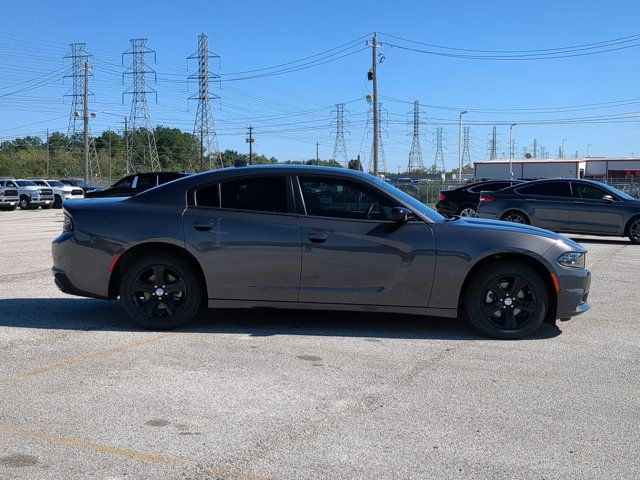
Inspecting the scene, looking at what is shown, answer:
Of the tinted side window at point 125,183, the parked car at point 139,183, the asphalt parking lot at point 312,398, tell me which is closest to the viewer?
the asphalt parking lot at point 312,398

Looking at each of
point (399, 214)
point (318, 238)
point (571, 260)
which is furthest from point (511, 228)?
point (318, 238)

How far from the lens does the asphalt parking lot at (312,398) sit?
145 inches

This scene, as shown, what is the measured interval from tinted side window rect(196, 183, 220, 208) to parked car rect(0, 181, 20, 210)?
32.8 meters

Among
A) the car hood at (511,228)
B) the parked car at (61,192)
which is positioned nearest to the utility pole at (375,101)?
the parked car at (61,192)

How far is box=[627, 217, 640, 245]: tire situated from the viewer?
1652cm

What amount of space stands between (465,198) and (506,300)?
1365 cm

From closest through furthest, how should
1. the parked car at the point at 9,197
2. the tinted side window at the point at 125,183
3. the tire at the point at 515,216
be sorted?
the tire at the point at 515,216 < the tinted side window at the point at 125,183 < the parked car at the point at 9,197

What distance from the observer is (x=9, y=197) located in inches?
1410

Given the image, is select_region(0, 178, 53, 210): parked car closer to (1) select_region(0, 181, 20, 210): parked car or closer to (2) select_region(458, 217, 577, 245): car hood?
(1) select_region(0, 181, 20, 210): parked car

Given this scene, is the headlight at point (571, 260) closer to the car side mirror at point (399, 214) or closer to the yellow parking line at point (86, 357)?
the car side mirror at point (399, 214)

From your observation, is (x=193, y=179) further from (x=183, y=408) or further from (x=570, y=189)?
(x=570, y=189)

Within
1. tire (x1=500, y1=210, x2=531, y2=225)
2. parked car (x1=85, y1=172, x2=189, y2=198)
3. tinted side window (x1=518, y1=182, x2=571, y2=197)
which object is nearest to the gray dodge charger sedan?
tire (x1=500, y1=210, x2=531, y2=225)

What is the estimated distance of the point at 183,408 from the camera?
→ 444cm

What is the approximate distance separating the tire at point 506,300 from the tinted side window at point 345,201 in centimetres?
108
